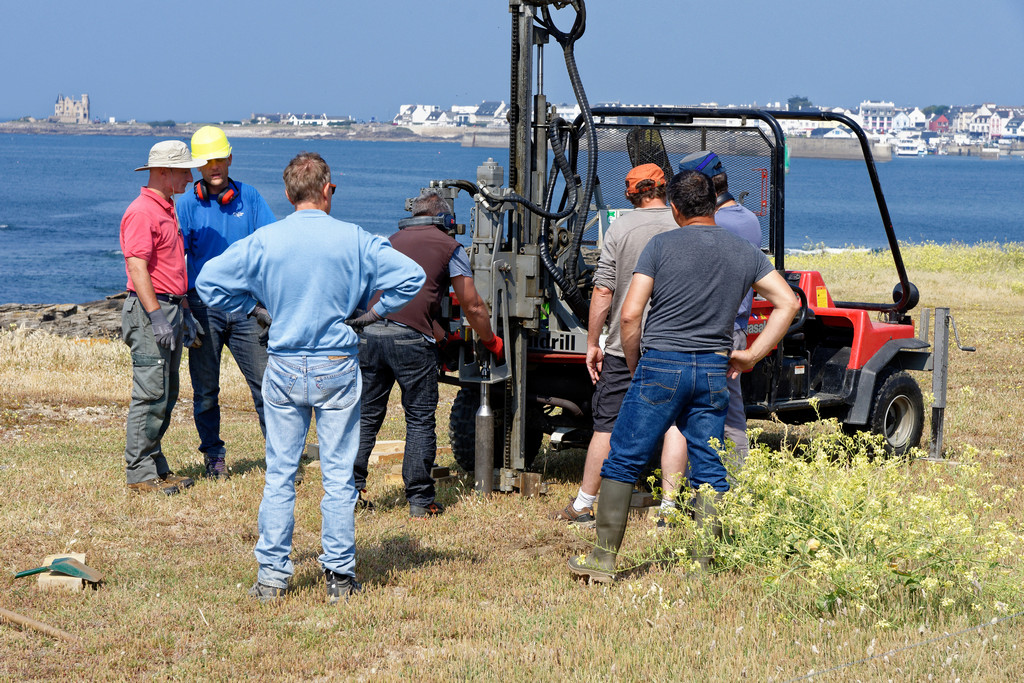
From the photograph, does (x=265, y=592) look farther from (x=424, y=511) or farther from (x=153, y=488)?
(x=153, y=488)

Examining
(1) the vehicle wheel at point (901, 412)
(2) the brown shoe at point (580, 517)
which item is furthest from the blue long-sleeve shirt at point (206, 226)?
(1) the vehicle wheel at point (901, 412)

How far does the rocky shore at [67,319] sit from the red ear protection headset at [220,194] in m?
14.5

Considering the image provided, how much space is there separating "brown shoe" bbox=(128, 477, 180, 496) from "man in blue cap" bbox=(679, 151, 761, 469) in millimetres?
3358

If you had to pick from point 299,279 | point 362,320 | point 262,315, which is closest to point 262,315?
point 262,315

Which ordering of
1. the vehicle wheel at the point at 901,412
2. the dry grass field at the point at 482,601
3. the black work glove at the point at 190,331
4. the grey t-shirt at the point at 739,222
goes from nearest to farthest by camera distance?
the dry grass field at the point at 482,601 → the grey t-shirt at the point at 739,222 → the black work glove at the point at 190,331 → the vehicle wheel at the point at 901,412

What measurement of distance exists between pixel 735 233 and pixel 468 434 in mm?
2380

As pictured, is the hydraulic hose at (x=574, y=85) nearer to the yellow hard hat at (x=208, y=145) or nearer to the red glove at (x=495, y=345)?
the red glove at (x=495, y=345)

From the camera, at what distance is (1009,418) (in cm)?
959

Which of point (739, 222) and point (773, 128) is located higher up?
point (773, 128)

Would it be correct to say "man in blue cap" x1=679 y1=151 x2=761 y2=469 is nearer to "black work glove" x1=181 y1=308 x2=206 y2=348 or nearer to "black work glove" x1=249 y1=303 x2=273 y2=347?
"black work glove" x1=249 y1=303 x2=273 y2=347

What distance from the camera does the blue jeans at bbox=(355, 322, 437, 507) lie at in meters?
6.22

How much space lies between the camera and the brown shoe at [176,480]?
22.8 feet

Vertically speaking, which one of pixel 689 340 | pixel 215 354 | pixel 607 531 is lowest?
pixel 607 531

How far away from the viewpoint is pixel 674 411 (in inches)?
193
